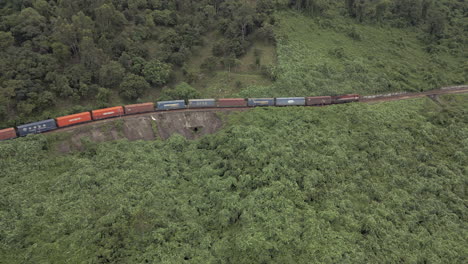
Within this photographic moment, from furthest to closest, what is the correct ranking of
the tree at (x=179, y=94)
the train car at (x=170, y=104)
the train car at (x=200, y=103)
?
1. the tree at (x=179, y=94)
2. the train car at (x=200, y=103)
3. the train car at (x=170, y=104)


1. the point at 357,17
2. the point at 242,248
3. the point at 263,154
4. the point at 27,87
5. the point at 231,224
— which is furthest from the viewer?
the point at 357,17

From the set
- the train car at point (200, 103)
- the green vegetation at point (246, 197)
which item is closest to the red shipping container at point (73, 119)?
the green vegetation at point (246, 197)

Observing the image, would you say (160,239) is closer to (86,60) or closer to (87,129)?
(87,129)

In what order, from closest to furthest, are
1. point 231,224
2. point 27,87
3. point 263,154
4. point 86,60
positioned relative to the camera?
point 231,224
point 263,154
point 27,87
point 86,60

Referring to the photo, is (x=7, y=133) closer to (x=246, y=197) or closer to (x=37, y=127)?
(x=37, y=127)

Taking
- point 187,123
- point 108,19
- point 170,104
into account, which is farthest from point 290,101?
point 108,19

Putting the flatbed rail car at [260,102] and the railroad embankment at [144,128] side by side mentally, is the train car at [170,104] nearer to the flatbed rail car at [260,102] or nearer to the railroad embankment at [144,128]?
the railroad embankment at [144,128]

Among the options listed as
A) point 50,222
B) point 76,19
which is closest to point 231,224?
point 50,222
